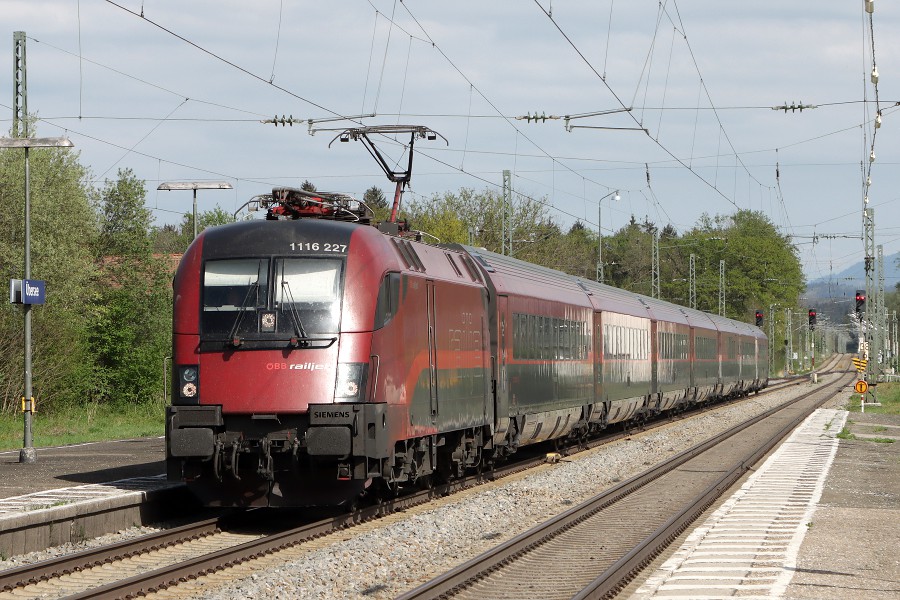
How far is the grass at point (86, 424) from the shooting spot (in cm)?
2930

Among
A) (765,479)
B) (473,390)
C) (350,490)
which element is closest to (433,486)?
(473,390)

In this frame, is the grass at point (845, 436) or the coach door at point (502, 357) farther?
the grass at point (845, 436)

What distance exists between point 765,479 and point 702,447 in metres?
7.37

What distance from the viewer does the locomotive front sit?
45.3 ft

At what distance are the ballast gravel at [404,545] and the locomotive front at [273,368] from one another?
968mm

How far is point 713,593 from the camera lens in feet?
33.1

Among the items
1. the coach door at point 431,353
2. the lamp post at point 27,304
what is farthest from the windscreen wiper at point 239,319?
the lamp post at point 27,304

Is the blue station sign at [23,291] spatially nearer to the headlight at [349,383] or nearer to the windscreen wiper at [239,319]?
the windscreen wiper at [239,319]

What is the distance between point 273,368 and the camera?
13906mm

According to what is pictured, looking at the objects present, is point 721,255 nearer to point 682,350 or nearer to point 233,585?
point 682,350

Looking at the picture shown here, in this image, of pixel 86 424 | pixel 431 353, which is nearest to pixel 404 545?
pixel 431 353

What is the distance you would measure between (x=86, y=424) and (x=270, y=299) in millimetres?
25376

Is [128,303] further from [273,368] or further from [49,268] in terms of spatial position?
[273,368]

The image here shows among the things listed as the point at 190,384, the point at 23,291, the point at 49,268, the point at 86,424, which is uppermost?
the point at 49,268
